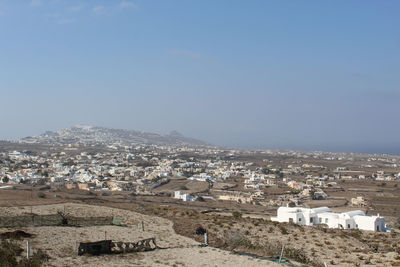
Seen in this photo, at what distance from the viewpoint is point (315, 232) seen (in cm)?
2366

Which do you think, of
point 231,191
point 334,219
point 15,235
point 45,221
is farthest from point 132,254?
point 231,191

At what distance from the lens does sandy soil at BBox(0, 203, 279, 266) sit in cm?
1457

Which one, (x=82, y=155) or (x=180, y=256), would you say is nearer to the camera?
(x=180, y=256)

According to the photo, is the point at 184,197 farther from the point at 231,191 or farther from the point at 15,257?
the point at 15,257

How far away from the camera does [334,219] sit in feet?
110

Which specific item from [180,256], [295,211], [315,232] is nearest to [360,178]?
[295,211]

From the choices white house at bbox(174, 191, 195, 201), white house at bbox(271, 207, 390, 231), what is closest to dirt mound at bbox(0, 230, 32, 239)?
white house at bbox(271, 207, 390, 231)

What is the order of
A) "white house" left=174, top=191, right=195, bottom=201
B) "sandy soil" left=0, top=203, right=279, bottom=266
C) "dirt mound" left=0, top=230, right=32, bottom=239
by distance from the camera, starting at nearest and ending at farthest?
"sandy soil" left=0, top=203, right=279, bottom=266 < "dirt mound" left=0, top=230, right=32, bottom=239 < "white house" left=174, top=191, right=195, bottom=201

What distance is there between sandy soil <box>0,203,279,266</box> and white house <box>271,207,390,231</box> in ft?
47.1

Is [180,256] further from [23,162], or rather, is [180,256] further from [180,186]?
[23,162]

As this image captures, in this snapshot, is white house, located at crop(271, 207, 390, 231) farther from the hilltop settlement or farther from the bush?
the bush

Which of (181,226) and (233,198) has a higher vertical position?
(181,226)

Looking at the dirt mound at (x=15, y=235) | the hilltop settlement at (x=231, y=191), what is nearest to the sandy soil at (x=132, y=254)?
the dirt mound at (x=15, y=235)

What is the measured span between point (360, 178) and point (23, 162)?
7617 cm
